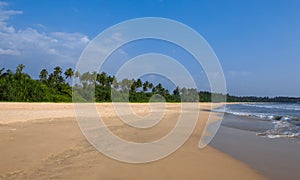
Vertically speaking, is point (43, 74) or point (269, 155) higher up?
point (43, 74)

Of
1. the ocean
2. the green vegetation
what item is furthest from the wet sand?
the green vegetation

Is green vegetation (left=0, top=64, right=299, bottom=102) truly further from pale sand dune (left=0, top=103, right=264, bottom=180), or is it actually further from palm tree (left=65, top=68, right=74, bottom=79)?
pale sand dune (left=0, top=103, right=264, bottom=180)

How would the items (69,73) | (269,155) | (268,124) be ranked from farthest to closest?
(69,73), (268,124), (269,155)

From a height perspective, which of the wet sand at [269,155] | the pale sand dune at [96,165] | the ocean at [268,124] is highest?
the ocean at [268,124]

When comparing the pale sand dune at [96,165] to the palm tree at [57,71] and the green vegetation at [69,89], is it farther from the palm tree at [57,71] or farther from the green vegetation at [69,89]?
the palm tree at [57,71]

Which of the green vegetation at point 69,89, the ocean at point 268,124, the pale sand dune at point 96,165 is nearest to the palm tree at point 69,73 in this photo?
the green vegetation at point 69,89

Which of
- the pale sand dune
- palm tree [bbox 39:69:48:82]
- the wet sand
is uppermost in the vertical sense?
palm tree [bbox 39:69:48:82]

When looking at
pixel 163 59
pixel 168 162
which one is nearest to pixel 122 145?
pixel 168 162

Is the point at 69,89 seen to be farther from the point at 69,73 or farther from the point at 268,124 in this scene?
the point at 268,124

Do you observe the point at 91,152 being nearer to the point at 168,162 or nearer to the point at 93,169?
the point at 93,169

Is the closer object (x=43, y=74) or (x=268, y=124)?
(x=268, y=124)

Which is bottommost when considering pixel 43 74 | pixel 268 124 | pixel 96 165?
pixel 96 165

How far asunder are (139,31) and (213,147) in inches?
220

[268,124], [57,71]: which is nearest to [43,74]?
[57,71]
